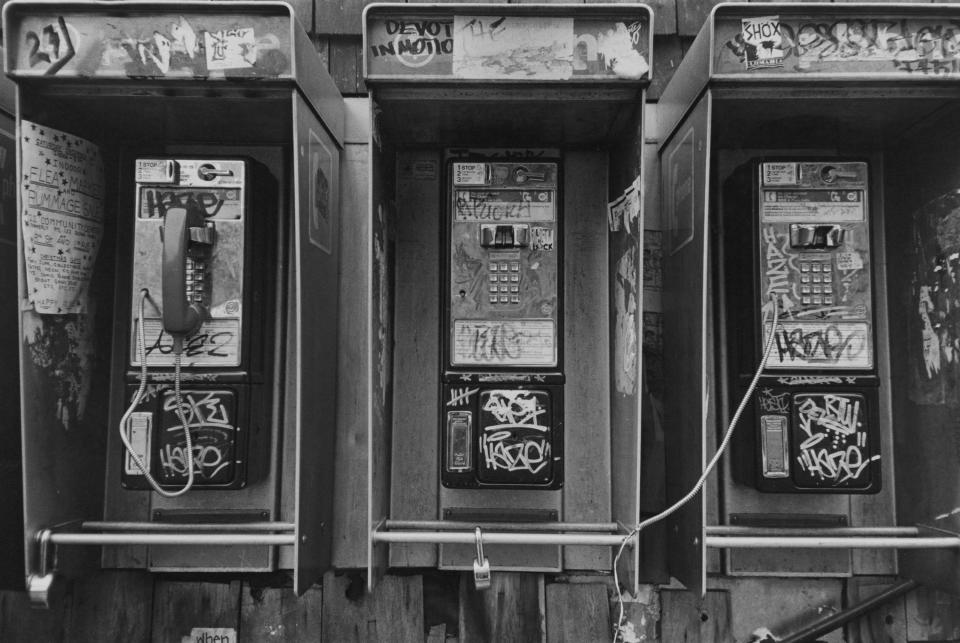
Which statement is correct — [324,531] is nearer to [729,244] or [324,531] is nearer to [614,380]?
[614,380]

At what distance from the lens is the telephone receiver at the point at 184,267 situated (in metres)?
1.68

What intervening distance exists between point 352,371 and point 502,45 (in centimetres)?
113

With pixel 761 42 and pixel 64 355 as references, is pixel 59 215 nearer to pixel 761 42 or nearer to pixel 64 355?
pixel 64 355

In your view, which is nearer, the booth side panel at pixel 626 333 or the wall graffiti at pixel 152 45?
the wall graffiti at pixel 152 45

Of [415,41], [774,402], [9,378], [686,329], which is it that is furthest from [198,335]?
[774,402]

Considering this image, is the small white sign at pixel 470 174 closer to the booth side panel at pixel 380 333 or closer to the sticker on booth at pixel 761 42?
the booth side panel at pixel 380 333

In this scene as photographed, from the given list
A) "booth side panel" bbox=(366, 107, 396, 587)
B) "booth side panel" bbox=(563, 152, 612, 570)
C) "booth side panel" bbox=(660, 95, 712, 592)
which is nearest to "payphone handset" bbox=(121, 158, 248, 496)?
"booth side panel" bbox=(366, 107, 396, 587)

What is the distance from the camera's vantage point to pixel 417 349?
7.15ft

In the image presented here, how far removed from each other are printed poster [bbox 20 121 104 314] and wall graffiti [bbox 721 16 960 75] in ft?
6.21

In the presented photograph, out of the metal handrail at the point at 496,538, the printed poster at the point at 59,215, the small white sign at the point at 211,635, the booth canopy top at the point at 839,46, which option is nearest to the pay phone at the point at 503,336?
the metal handrail at the point at 496,538

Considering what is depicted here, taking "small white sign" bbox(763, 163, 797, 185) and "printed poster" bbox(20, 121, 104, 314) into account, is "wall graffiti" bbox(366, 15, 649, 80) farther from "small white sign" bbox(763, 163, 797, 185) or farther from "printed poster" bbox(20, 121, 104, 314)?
"printed poster" bbox(20, 121, 104, 314)

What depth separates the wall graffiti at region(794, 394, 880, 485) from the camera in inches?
72.7

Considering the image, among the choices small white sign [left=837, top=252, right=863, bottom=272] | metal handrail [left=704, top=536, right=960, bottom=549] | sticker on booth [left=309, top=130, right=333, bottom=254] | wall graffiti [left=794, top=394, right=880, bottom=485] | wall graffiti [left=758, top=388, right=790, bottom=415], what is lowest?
metal handrail [left=704, top=536, right=960, bottom=549]

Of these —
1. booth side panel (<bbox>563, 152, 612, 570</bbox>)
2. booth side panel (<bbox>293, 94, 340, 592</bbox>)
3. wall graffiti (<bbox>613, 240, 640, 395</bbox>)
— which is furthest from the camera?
booth side panel (<bbox>563, 152, 612, 570</bbox>)
